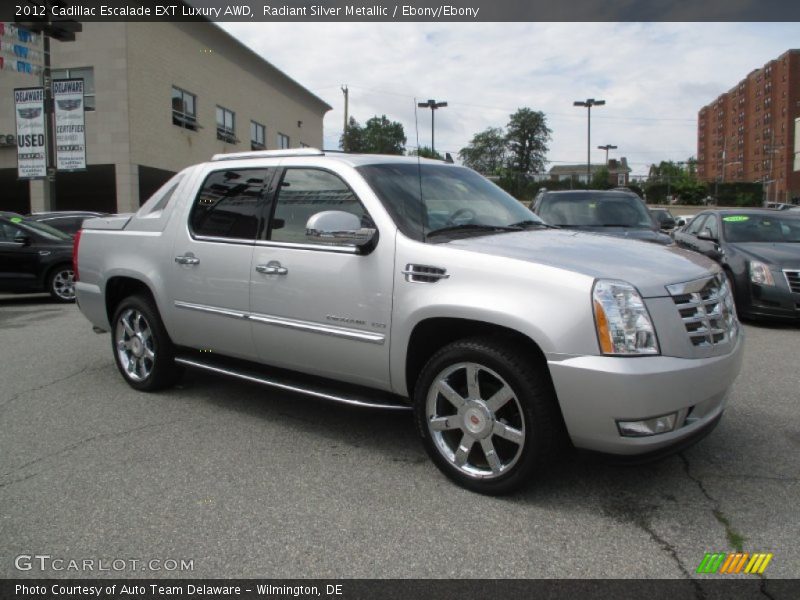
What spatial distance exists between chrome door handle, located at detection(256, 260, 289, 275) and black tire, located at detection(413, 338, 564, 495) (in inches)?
47.0

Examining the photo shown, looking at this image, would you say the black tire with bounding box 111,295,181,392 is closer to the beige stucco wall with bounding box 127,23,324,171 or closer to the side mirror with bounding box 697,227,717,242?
the side mirror with bounding box 697,227,717,242

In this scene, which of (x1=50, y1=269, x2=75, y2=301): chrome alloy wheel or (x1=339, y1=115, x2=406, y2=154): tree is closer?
(x1=339, y1=115, x2=406, y2=154): tree

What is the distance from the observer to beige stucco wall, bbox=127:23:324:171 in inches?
960

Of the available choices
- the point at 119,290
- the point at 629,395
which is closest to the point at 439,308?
the point at 629,395

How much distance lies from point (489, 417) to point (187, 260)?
263 cm

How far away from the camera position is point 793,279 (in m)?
7.99

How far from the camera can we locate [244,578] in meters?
2.68

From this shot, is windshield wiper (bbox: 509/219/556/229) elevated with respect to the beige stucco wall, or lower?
lower

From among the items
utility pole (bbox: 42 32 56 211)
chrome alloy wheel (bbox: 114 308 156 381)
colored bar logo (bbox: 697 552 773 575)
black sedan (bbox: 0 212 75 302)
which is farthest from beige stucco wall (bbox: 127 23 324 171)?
colored bar logo (bbox: 697 552 773 575)

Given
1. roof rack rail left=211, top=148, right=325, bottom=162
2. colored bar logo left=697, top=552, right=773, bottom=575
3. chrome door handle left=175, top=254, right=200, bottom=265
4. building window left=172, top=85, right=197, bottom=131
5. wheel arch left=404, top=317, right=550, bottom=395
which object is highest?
building window left=172, top=85, right=197, bottom=131

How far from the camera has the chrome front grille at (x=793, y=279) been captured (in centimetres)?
796
